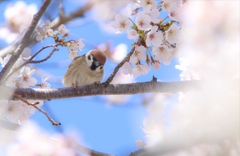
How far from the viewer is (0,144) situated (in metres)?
2.09

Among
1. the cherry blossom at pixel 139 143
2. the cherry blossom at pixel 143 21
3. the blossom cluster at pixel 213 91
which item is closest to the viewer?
the blossom cluster at pixel 213 91

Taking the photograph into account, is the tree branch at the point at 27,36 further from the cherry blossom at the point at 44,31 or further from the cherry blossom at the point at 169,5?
the cherry blossom at the point at 169,5

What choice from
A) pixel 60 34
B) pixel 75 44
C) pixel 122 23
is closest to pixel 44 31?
pixel 60 34

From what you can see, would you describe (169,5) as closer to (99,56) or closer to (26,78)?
(26,78)

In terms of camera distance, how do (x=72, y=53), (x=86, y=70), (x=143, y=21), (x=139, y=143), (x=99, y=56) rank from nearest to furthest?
(x=139, y=143), (x=143, y=21), (x=72, y=53), (x=86, y=70), (x=99, y=56)

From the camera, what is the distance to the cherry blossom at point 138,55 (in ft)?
8.22

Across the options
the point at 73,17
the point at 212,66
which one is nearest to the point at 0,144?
the point at 73,17

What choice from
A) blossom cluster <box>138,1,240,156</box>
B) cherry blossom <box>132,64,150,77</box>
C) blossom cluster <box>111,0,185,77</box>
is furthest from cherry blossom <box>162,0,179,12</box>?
blossom cluster <box>138,1,240,156</box>

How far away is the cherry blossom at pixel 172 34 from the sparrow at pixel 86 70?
1538 mm

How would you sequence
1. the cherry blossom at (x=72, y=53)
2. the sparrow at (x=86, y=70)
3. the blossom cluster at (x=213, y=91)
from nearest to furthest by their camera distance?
the blossom cluster at (x=213, y=91), the cherry blossom at (x=72, y=53), the sparrow at (x=86, y=70)

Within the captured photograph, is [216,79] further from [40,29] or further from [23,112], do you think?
[23,112]

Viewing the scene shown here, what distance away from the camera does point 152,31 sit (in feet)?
7.69

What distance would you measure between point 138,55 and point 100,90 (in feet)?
1.14

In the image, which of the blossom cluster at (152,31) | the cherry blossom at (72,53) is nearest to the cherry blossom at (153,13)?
the blossom cluster at (152,31)
